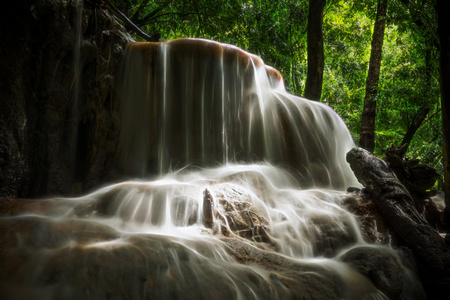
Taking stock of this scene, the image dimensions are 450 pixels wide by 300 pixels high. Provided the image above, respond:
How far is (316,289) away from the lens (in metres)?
2.29

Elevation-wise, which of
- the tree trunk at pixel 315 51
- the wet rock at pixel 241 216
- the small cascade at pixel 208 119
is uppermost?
the tree trunk at pixel 315 51

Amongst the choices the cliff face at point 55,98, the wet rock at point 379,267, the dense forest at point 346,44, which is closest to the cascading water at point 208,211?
the wet rock at point 379,267

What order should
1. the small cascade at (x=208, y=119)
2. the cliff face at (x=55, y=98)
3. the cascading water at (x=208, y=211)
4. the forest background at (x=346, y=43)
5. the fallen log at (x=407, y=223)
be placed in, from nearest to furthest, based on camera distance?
the cascading water at (x=208, y=211) < the fallen log at (x=407, y=223) < the cliff face at (x=55, y=98) < the small cascade at (x=208, y=119) < the forest background at (x=346, y=43)

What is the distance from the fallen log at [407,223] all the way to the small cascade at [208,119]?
1.59 m

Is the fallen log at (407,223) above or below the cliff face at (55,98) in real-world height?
below

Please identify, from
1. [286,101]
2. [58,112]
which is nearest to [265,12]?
[286,101]

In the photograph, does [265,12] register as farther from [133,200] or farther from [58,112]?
[133,200]

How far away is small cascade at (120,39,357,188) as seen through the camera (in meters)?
5.41

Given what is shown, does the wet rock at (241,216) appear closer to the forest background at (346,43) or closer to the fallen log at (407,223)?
the fallen log at (407,223)

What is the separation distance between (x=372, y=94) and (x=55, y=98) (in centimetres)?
730

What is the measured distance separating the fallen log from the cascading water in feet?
0.63

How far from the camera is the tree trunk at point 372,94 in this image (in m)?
7.68

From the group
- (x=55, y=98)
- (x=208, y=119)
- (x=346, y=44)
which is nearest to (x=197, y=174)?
(x=208, y=119)

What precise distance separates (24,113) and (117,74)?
195cm
